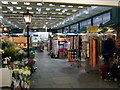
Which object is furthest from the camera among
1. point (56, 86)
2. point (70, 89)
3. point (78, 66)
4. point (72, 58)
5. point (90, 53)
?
point (72, 58)

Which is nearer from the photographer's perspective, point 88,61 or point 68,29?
point 88,61

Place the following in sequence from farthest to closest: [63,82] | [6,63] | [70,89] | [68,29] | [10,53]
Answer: [68,29] < [63,82] < [70,89] < [10,53] < [6,63]

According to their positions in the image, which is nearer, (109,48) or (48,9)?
(109,48)

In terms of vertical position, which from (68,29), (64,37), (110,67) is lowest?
(110,67)

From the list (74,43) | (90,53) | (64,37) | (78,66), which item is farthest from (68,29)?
(90,53)

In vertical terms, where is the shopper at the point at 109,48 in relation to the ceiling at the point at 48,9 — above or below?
below

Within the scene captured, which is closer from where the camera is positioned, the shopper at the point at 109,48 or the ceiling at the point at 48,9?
the shopper at the point at 109,48

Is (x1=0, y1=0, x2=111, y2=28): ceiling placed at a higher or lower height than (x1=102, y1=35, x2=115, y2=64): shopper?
higher

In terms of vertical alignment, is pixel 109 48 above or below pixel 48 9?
below

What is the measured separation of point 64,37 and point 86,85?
1034cm

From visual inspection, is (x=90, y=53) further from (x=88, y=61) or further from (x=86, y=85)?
(x=86, y=85)

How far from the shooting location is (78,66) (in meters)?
9.02

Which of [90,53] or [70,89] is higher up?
[90,53]

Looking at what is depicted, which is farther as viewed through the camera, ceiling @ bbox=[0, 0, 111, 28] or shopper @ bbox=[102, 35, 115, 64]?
ceiling @ bbox=[0, 0, 111, 28]
